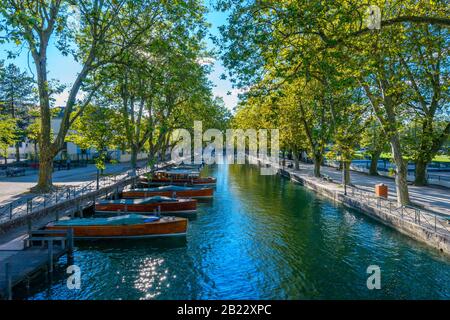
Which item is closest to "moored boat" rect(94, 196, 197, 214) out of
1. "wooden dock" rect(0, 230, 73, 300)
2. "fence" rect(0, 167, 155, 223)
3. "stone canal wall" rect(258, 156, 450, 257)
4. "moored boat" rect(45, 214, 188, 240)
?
"fence" rect(0, 167, 155, 223)

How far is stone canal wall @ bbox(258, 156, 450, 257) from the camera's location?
16516 mm

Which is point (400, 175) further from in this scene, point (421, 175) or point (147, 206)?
point (147, 206)

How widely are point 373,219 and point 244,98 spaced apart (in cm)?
1277

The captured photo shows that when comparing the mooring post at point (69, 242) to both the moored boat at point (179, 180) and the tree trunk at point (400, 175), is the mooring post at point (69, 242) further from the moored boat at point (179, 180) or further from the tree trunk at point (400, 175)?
the moored boat at point (179, 180)

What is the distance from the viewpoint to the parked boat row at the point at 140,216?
60.2 feet

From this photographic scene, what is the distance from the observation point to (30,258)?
14.0 metres

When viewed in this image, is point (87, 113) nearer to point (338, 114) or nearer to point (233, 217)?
point (233, 217)

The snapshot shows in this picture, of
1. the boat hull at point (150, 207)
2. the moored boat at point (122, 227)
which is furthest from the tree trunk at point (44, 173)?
the moored boat at point (122, 227)

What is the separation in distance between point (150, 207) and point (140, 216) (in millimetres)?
5529

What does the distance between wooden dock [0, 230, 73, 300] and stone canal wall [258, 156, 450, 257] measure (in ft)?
59.7

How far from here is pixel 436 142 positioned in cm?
2770
